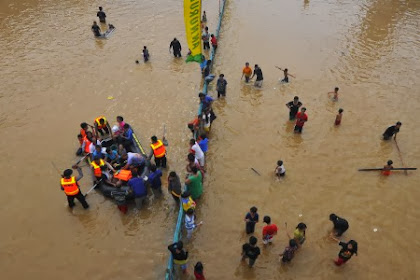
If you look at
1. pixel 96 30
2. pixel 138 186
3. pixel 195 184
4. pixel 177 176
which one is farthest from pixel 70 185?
pixel 96 30

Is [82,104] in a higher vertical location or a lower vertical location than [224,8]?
lower

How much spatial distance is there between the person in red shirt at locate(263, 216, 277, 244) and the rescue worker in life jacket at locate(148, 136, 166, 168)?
13.4 feet

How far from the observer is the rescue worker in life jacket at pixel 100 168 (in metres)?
10.2

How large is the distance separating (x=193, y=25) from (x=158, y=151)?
439 centimetres

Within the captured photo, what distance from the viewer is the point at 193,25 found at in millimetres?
11398

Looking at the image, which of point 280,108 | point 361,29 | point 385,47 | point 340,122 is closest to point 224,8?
point 361,29

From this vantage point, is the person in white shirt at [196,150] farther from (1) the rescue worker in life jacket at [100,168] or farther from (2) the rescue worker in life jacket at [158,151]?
(1) the rescue worker in life jacket at [100,168]

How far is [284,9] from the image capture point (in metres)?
23.8

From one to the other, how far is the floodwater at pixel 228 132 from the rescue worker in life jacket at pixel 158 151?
23.4 inches

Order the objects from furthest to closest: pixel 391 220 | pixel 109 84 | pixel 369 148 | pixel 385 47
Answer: pixel 385 47 → pixel 109 84 → pixel 369 148 → pixel 391 220

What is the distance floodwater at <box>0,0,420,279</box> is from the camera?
907 centimetres

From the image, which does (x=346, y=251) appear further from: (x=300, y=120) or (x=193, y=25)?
(x=193, y=25)

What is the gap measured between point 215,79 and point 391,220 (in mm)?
9839

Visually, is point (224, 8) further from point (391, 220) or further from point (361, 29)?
point (391, 220)
